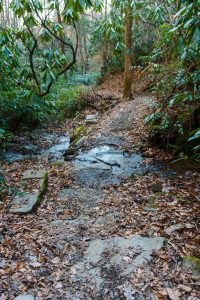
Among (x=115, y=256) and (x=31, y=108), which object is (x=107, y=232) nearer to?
(x=115, y=256)

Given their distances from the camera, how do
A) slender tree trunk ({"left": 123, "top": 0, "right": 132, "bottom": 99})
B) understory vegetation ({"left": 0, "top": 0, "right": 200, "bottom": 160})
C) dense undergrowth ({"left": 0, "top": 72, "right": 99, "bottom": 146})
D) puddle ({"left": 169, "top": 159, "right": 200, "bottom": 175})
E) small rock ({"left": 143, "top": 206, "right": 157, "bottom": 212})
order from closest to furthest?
understory vegetation ({"left": 0, "top": 0, "right": 200, "bottom": 160}) → small rock ({"left": 143, "top": 206, "right": 157, "bottom": 212}) → puddle ({"left": 169, "top": 159, "right": 200, "bottom": 175}) → dense undergrowth ({"left": 0, "top": 72, "right": 99, "bottom": 146}) → slender tree trunk ({"left": 123, "top": 0, "right": 132, "bottom": 99})

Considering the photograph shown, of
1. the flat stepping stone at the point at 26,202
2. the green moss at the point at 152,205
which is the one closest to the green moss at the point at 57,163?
the flat stepping stone at the point at 26,202

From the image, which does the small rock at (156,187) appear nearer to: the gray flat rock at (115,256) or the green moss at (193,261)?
the gray flat rock at (115,256)

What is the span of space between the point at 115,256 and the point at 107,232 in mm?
451

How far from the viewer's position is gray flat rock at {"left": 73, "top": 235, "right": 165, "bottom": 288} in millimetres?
2462

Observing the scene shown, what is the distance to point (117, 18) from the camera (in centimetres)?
414

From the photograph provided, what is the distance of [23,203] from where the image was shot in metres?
3.65

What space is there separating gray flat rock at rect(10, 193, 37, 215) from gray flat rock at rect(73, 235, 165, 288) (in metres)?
1.02

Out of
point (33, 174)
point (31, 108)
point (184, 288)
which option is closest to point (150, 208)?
point (184, 288)

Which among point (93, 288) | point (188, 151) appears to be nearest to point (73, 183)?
point (188, 151)

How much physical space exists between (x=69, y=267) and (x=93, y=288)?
0.36m

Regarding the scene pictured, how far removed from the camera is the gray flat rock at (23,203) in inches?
136

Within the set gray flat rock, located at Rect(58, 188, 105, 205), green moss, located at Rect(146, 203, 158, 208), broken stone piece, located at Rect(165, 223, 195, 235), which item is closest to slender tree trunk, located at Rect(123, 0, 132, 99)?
gray flat rock, located at Rect(58, 188, 105, 205)

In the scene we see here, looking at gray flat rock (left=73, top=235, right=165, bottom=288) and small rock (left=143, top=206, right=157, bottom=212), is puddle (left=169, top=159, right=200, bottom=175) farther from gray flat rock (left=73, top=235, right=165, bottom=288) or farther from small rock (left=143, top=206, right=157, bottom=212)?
gray flat rock (left=73, top=235, right=165, bottom=288)
